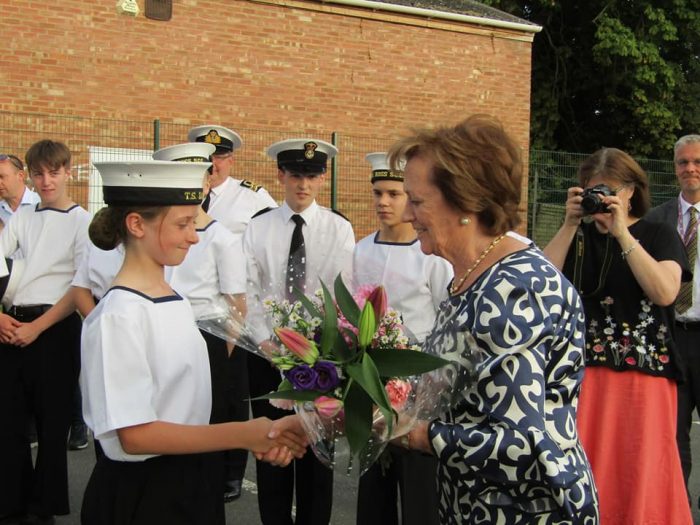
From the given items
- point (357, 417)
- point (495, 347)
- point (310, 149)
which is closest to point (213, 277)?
point (310, 149)

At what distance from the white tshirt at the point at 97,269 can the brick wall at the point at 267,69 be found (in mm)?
7932

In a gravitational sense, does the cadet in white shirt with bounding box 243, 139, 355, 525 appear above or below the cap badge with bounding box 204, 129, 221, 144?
below

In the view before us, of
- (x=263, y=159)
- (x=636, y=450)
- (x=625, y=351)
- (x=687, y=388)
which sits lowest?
(x=636, y=450)

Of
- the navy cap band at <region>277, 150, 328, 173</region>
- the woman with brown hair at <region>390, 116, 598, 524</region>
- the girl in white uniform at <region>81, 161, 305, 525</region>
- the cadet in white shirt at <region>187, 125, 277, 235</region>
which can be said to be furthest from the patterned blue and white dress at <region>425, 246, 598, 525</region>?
the cadet in white shirt at <region>187, 125, 277, 235</region>

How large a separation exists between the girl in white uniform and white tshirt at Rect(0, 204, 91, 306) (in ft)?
8.56

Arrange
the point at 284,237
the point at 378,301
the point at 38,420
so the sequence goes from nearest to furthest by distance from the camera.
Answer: the point at 378,301 → the point at 284,237 → the point at 38,420

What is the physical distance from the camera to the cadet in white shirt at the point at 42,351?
15.7 ft

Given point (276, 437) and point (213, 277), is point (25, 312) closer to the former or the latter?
point (213, 277)

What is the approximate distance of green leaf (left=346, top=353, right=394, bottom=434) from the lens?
2174mm

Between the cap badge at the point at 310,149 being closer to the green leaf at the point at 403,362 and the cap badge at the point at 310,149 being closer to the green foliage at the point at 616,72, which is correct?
the green leaf at the point at 403,362

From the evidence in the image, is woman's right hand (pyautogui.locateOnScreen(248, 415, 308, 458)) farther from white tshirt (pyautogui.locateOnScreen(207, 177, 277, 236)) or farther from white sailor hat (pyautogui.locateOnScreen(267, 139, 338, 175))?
white tshirt (pyautogui.locateOnScreen(207, 177, 277, 236))

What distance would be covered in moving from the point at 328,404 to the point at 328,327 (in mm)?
229

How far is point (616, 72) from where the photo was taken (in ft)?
78.9

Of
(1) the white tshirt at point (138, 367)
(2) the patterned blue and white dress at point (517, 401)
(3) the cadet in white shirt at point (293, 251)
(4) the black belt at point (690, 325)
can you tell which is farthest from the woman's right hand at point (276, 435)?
(4) the black belt at point (690, 325)
